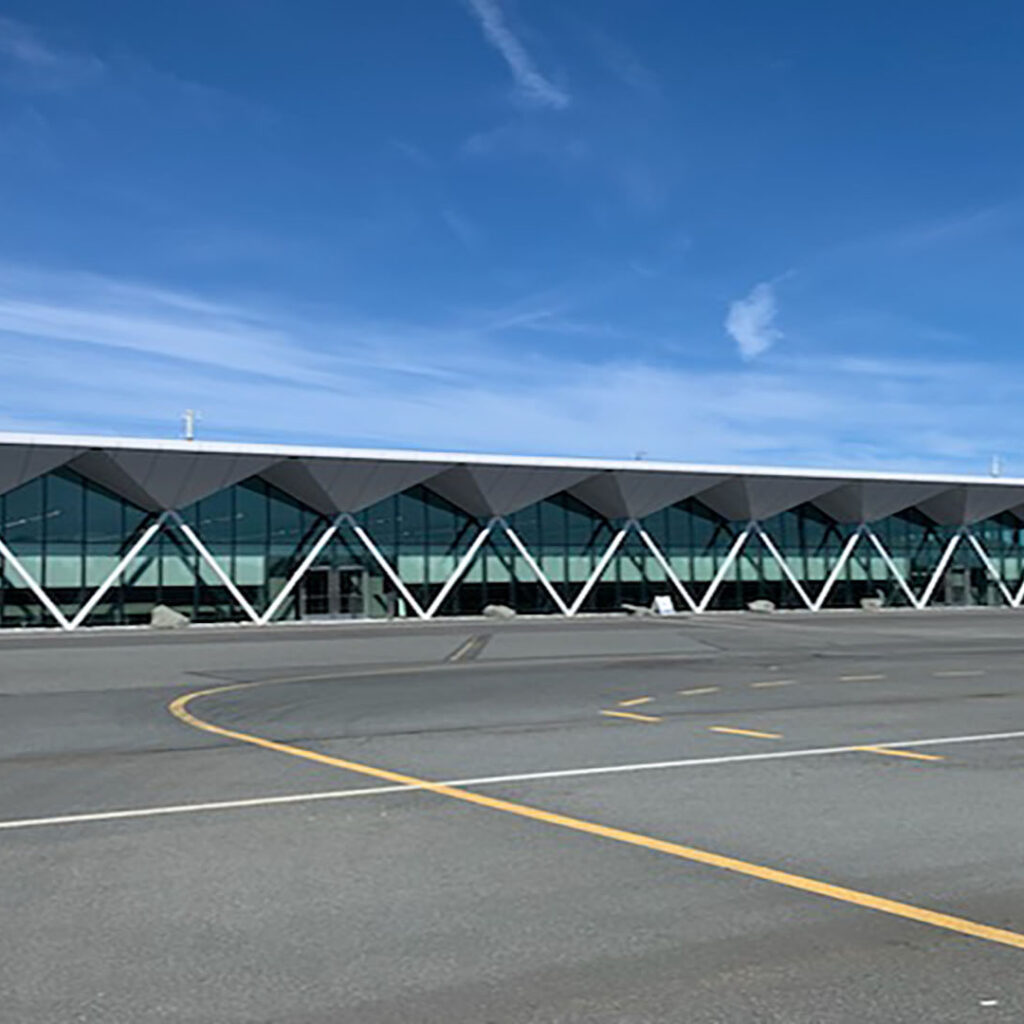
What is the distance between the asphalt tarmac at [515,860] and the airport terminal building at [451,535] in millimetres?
29368

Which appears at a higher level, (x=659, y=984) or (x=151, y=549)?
(x=151, y=549)

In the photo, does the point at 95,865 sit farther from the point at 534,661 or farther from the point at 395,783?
the point at 534,661

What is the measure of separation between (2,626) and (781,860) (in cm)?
4144

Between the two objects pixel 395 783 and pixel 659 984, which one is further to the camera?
pixel 395 783

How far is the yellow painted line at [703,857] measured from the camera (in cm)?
540

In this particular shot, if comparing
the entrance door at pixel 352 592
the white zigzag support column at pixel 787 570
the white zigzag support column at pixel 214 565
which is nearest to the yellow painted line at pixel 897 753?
the white zigzag support column at pixel 214 565

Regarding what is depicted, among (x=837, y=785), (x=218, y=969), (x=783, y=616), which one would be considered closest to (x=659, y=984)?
(x=218, y=969)

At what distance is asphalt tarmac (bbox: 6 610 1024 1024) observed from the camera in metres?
4.61

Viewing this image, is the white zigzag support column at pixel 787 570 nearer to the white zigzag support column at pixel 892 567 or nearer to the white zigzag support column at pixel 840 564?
the white zigzag support column at pixel 840 564

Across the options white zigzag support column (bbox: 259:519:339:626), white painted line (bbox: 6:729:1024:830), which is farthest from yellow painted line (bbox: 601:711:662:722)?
white zigzag support column (bbox: 259:519:339:626)

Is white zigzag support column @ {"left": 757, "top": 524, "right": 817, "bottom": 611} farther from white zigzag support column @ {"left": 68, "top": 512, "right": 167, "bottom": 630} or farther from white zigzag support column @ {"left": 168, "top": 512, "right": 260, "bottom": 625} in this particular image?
white zigzag support column @ {"left": 68, "top": 512, "right": 167, "bottom": 630}

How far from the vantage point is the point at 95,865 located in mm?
6742

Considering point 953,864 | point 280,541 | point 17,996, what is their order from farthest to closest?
point 280,541 < point 953,864 < point 17,996

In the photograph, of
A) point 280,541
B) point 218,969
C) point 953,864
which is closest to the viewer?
point 218,969
